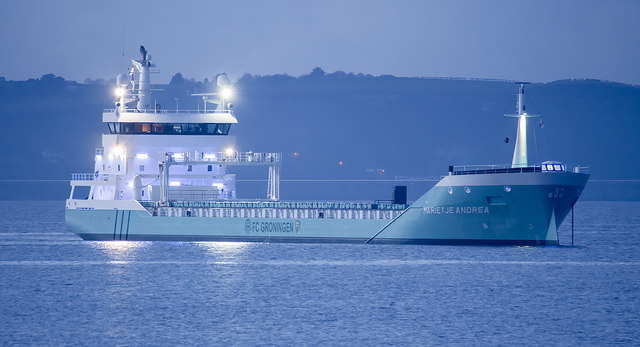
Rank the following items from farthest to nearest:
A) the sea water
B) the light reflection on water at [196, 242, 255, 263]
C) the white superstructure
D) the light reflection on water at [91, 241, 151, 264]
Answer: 1. the white superstructure
2. the light reflection on water at [196, 242, 255, 263]
3. the light reflection on water at [91, 241, 151, 264]
4. the sea water

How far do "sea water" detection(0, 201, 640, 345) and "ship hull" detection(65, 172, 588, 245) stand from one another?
1543 millimetres

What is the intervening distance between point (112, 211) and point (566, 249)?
35.0 metres

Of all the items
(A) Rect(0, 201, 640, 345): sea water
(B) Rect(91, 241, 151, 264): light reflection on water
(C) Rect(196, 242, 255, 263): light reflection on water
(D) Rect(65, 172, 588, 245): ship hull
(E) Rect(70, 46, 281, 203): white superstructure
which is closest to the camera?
(A) Rect(0, 201, 640, 345): sea water

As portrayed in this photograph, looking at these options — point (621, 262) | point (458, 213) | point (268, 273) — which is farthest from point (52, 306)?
point (621, 262)

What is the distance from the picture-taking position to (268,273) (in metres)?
54.3

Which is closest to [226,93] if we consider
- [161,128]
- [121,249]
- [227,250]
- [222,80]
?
[222,80]

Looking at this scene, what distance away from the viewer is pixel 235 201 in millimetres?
69000

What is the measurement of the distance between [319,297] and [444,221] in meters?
16.3

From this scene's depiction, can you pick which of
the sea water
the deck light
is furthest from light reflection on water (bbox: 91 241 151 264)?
the deck light

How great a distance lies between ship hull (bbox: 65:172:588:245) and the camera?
57.8 metres

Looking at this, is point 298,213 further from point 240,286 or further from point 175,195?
point 240,286

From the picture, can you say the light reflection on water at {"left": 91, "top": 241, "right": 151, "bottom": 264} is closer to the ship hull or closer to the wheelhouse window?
the ship hull

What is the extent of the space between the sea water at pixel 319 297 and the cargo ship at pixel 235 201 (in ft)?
5.87

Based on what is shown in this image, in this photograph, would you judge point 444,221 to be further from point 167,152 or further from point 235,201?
point 167,152
